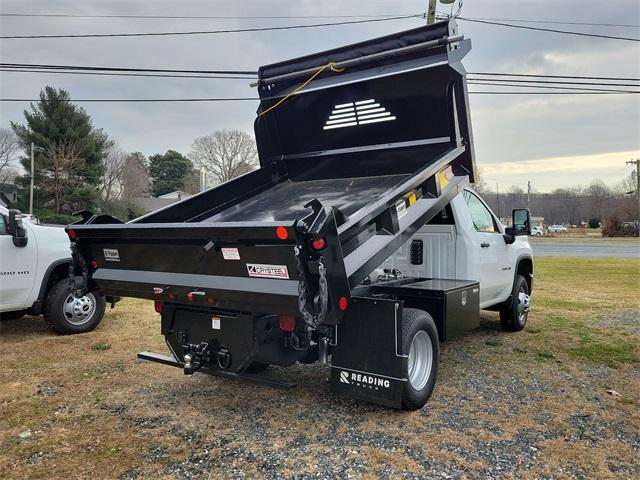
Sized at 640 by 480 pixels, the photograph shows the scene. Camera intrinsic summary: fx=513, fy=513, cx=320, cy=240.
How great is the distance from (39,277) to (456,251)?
17.2 ft

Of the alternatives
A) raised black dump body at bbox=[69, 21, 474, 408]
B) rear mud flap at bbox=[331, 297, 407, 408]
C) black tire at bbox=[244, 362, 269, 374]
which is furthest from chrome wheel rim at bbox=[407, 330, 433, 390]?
black tire at bbox=[244, 362, 269, 374]

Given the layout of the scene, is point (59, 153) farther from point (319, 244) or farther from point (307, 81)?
point (319, 244)

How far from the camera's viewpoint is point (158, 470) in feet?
10.4

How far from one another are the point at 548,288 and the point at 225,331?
10153 millimetres

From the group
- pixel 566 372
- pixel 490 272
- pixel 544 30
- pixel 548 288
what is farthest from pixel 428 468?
pixel 544 30

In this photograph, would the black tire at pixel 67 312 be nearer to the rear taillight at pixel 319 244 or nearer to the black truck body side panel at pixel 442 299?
the black truck body side panel at pixel 442 299

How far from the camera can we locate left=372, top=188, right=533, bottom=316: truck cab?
5546mm

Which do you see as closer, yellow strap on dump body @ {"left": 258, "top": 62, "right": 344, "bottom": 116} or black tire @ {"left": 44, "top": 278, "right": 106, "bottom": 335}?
yellow strap on dump body @ {"left": 258, "top": 62, "right": 344, "bottom": 116}

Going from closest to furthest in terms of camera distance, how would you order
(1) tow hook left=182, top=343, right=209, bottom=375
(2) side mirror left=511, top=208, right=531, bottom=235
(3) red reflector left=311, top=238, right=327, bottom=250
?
1. (3) red reflector left=311, top=238, right=327, bottom=250
2. (1) tow hook left=182, top=343, right=209, bottom=375
3. (2) side mirror left=511, top=208, right=531, bottom=235

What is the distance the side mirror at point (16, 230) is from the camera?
Answer: 6.32 metres

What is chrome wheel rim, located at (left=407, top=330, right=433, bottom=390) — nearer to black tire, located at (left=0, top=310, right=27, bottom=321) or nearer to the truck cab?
the truck cab

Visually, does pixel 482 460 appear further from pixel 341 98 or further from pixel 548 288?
pixel 548 288

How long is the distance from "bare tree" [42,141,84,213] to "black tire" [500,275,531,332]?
1394 inches

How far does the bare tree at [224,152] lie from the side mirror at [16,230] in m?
40.1
